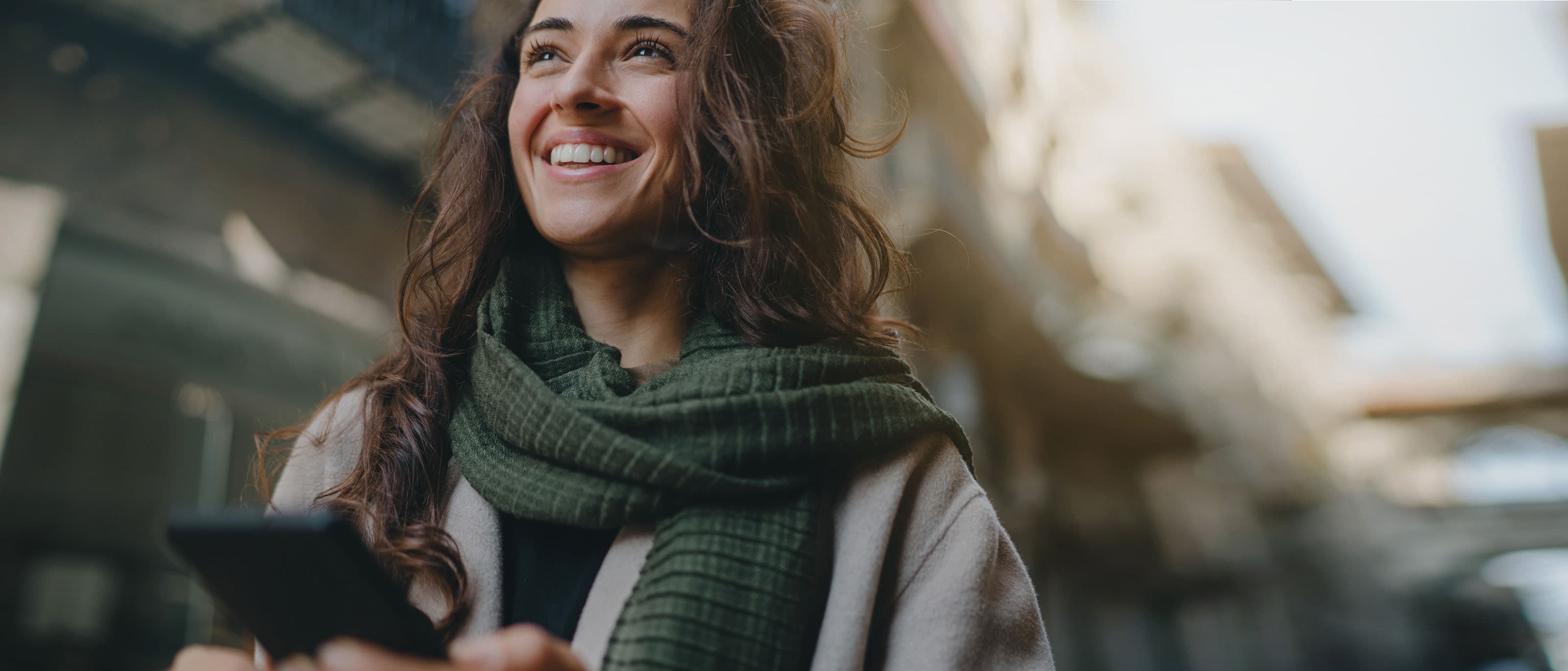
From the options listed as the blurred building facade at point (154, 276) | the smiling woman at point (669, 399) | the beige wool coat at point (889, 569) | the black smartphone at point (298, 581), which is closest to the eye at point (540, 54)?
the smiling woman at point (669, 399)

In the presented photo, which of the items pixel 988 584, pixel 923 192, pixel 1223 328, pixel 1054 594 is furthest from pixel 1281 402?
pixel 988 584

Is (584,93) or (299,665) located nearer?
(299,665)

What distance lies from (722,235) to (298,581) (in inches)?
33.2

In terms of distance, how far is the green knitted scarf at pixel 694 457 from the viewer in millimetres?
1184

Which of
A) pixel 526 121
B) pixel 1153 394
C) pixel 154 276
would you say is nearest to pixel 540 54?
pixel 526 121

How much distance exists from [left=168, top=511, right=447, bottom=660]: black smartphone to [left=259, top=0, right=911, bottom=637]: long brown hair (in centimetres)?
34

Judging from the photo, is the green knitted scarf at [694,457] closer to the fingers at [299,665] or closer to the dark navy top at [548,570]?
the dark navy top at [548,570]

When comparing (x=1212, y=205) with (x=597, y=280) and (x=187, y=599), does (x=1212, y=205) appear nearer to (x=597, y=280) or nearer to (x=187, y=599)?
(x=187, y=599)

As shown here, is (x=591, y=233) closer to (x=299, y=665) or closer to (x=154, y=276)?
(x=299, y=665)

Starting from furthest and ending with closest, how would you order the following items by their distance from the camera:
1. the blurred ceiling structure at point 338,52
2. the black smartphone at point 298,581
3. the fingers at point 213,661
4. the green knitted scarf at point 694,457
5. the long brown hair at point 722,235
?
the blurred ceiling structure at point 338,52 → the long brown hair at point 722,235 → the green knitted scarf at point 694,457 → the fingers at point 213,661 → the black smartphone at point 298,581

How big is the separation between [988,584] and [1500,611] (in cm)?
2281

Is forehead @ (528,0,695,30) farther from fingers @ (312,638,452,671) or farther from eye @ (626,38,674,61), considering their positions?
fingers @ (312,638,452,671)

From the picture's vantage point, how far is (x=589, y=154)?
4.83ft

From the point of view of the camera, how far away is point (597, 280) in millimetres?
1560
